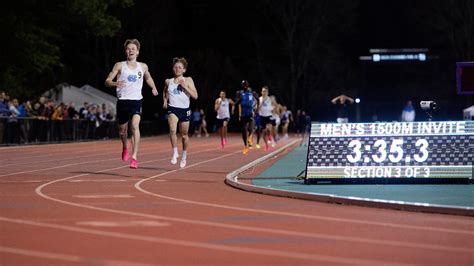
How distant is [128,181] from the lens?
17547mm

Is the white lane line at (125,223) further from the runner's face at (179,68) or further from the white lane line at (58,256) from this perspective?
the runner's face at (179,68)

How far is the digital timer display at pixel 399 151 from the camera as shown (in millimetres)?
15531

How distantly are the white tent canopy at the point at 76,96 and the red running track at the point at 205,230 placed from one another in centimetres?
3917

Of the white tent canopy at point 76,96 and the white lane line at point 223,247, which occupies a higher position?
the white tent canopy at point 76,96

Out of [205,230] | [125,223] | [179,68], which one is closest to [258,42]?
[179,68]

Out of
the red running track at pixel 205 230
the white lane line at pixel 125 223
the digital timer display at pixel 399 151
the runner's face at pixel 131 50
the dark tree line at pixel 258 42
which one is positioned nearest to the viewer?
the red running track at pixel 205 230

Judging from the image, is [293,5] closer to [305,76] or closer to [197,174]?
[305,76]

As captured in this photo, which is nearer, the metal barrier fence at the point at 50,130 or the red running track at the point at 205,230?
the red running track at the point at 205,230

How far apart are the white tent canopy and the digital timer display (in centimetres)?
4010

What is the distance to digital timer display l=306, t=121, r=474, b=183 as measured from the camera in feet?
51.0

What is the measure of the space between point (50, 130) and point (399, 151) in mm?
29278

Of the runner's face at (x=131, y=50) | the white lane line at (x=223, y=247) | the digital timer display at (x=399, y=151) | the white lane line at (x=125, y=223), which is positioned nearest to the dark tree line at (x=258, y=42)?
the runner's face at (x=131, y=50)

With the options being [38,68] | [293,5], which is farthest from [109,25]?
[293,5]

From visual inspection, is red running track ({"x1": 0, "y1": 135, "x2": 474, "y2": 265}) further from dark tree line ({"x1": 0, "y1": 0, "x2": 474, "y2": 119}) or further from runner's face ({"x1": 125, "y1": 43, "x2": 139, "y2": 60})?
dark tree line ({"x1": 0, "y1": 0, "x2": 474, "y2": 119})
